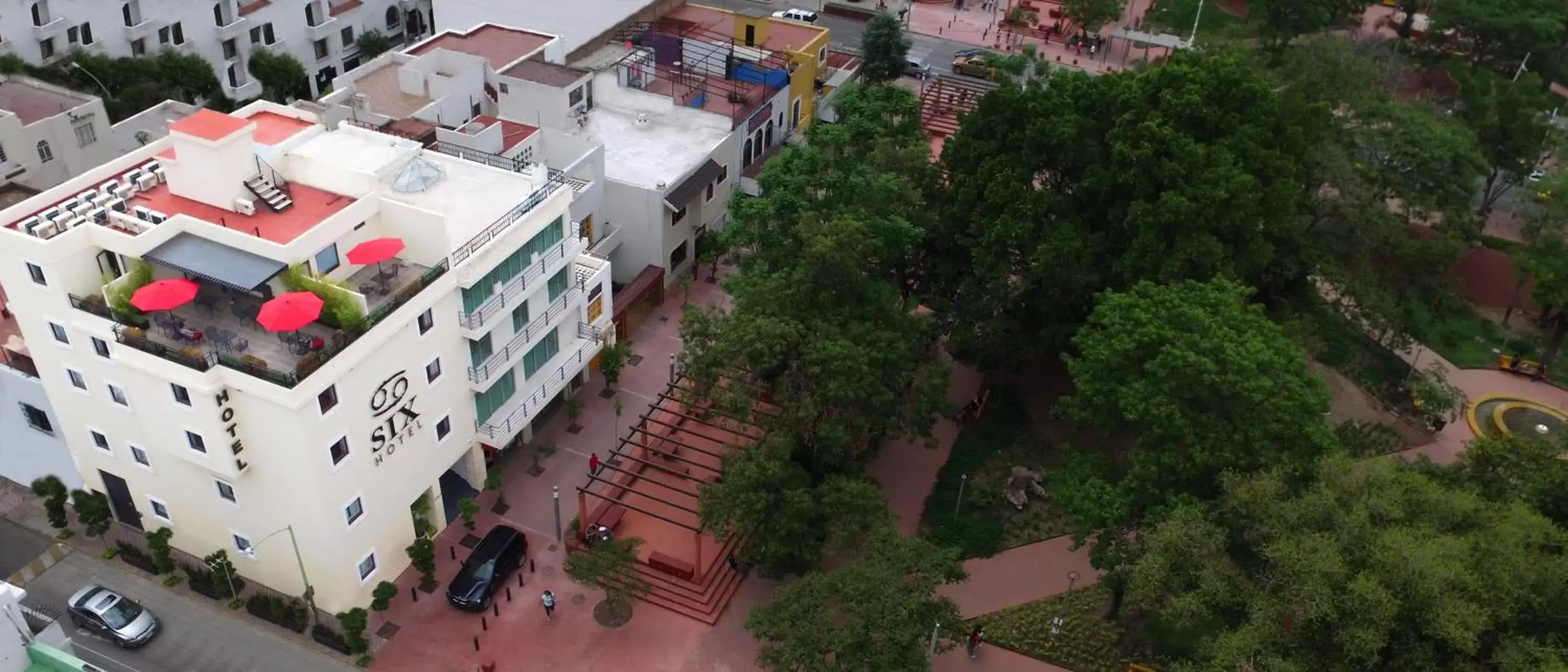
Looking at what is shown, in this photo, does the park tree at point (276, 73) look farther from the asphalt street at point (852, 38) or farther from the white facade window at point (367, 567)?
the white facade window at point (367, 567)

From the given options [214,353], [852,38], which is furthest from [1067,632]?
[852,38]

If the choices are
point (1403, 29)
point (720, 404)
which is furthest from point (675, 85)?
point (1403, 29)

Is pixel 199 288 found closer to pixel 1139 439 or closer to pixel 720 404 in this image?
pixel 720 404

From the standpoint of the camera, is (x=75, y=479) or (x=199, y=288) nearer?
(x=199, y=288)

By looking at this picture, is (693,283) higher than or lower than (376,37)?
lower

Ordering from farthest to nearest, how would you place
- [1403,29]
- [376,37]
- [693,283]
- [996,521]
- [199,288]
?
[1403,29] → [376,37] → [693,283] → [996,521] → [199,288]

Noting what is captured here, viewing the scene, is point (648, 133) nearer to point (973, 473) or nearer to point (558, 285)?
point (558, 285)

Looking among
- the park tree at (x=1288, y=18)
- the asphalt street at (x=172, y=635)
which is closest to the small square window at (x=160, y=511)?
the asphalt street at (x=172, y=635)

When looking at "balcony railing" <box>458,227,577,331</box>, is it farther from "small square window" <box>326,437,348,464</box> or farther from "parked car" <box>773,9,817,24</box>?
"parked car" <box>773,9,817,24</box>
